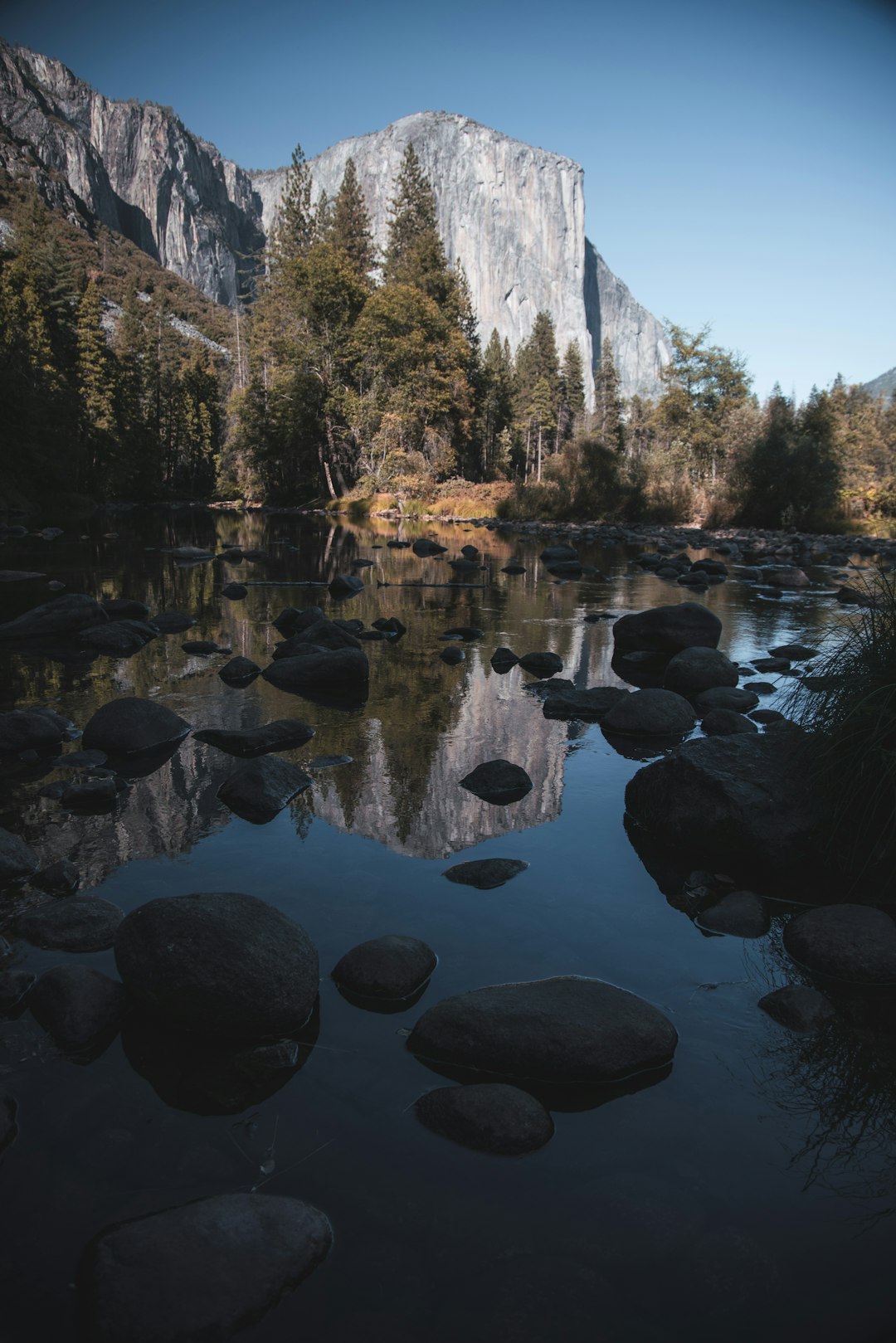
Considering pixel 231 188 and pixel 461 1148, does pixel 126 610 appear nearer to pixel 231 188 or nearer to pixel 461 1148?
pixel 461 1148

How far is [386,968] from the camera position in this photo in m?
3.49

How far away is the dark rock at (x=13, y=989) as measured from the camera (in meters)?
3.28

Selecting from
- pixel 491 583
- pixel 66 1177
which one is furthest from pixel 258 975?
pixel 491 583

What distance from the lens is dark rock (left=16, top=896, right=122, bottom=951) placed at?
12.3ft

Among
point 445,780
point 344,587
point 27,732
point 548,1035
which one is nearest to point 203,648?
point 27,732

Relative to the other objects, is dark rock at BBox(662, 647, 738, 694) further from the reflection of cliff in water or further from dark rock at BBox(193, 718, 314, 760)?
dark rock at BBox(193, 718, 314, 760)

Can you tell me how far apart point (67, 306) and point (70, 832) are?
5213 cm

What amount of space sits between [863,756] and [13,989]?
4.36m

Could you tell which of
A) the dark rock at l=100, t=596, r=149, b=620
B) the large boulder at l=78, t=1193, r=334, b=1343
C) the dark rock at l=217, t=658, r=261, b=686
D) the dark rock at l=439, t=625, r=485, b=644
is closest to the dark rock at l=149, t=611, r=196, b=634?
the dark rock at l=100, t=596, r=149, b=620

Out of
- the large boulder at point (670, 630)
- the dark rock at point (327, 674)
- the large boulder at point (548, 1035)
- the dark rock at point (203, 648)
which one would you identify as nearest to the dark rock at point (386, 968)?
the large boulder at point (548, 1035)

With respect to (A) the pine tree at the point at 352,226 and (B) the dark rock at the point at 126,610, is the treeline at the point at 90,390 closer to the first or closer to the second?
(A) the pine tree at the point at 352,226

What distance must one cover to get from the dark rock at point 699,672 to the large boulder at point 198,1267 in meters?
7.01

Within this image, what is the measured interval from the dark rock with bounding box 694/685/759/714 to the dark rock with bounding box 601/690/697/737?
0.49 metres

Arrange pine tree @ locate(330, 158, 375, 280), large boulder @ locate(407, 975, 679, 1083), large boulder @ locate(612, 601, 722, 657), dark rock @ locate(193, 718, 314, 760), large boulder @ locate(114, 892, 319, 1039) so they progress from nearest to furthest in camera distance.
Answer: large boulder @ locate(407, 975, 679, 1083) < large boulder @ locate(114, 892, 319, 1039) < dark rock @ locate(193, 718, 314, 760) < large boulder @ locate(612, 601, 722, 657) < pine tree @ locate(330, 158, 375, 280)
